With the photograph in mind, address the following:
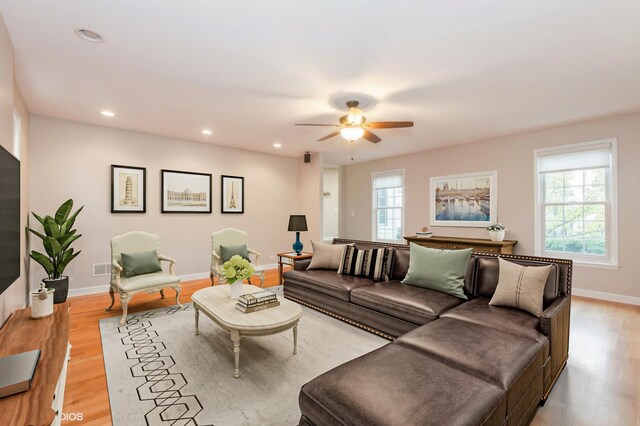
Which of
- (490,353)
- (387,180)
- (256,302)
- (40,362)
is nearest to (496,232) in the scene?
(387,180)

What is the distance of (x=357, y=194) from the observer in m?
8.12

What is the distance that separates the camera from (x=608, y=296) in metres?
4.38

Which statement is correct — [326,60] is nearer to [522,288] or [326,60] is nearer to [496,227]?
[522,288]

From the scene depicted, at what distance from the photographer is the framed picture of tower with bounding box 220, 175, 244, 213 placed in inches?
239

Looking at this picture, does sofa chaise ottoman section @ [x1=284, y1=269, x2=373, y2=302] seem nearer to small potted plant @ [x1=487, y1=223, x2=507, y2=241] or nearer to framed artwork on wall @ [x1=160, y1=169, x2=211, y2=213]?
framed artwork on wall @ [x1=160, y1=169, x2=211, y2=213]

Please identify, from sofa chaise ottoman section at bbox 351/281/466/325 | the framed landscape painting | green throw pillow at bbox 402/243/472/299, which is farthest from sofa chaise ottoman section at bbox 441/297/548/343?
the framed landscape painting

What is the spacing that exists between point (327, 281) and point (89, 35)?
3215mm

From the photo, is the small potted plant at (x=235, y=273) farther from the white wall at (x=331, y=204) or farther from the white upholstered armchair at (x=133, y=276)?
the white wall at (x=331, y=204)

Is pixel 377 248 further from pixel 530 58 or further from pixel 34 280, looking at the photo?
pixel 34 280

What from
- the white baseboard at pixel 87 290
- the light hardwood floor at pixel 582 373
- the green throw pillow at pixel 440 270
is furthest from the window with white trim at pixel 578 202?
the white baseboard at pixel 87 290

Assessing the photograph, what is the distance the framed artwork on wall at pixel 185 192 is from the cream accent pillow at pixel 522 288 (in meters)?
5.02

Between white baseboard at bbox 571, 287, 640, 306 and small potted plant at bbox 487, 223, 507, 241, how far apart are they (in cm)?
128

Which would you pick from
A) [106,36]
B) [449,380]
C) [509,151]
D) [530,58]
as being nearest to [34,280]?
[106,36]

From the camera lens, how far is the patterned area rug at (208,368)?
1923 mm
